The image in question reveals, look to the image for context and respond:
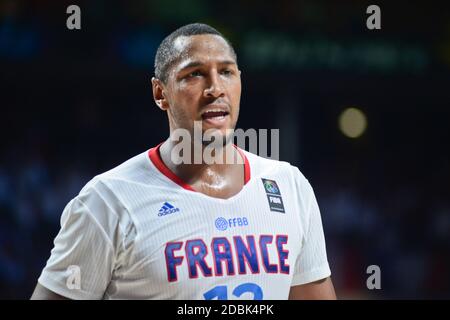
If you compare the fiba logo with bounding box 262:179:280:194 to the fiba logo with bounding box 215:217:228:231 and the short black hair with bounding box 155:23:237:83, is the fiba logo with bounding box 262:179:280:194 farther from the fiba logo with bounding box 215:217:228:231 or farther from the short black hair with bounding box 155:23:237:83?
the short black hair with bounding box 155:23:237:83

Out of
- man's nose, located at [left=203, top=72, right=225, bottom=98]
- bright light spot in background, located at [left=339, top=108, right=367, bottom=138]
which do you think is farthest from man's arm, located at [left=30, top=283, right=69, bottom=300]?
bright light spot in background, located at [left=339, top=108, right=367, bottom=138]

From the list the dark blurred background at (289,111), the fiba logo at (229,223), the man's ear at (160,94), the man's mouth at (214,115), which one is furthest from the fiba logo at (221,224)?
the dark blurred background at (289,111)

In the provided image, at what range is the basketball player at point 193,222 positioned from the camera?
7.97ft

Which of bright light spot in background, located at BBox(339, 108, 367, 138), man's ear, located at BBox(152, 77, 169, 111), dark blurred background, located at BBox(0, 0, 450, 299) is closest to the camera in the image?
man's ear, located at BBox(152, 77, 169, 111)

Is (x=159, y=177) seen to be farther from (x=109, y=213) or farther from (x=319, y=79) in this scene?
(x=319, y=79)

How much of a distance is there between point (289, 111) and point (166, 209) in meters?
6.03

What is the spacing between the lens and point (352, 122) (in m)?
8.70

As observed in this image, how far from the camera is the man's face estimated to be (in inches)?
102

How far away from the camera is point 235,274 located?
248 cm

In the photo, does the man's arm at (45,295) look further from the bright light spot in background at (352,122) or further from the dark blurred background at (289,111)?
the bright light spot in background at (352,122)

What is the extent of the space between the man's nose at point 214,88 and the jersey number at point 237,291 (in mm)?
662

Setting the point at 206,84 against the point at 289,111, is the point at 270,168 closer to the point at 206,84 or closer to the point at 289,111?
the point at 206,84

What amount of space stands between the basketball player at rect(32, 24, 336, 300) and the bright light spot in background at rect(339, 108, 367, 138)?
5899 millimetres
